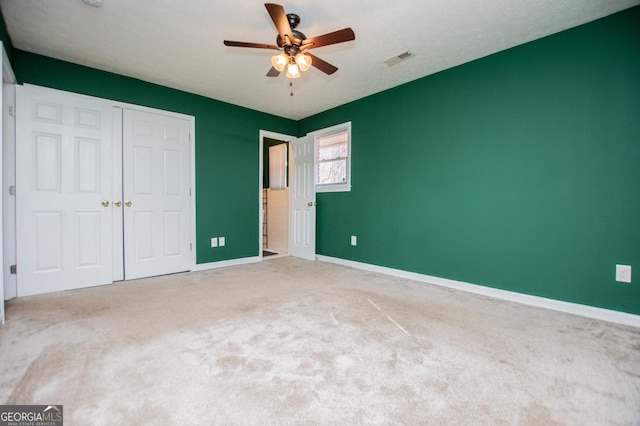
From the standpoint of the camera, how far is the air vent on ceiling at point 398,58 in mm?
2932

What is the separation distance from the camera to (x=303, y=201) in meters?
5.07

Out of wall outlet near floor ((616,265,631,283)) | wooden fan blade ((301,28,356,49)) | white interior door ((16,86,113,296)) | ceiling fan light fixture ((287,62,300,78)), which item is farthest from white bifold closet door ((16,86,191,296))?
wall outlet near floor ((616,265,631,283))

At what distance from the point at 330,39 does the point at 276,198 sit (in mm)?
4049

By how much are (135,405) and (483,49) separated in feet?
12.8

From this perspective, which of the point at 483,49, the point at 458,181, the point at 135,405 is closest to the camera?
the point at 135,405

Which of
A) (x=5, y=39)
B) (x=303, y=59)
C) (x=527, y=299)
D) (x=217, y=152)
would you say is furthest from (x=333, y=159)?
(x=5, y=39)

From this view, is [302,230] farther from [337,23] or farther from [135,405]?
[135,405]

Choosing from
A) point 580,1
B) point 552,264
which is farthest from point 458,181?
point 580,1

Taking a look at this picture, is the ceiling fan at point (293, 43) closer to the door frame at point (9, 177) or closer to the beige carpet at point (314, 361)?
the beige carpet at point (314, 361)

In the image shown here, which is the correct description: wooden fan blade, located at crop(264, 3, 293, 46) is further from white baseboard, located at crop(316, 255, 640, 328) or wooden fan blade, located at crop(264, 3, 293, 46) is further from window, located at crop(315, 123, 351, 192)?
white baseboard, located at crop(316, 255, 640, 328)

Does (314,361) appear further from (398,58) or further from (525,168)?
(398,58)

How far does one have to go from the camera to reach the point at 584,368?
165cm

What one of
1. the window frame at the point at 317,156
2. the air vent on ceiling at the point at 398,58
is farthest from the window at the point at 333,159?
the air vent on ceiling at the point at 398,58

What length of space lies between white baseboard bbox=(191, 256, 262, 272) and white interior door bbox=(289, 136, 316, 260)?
81 cm
